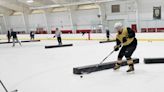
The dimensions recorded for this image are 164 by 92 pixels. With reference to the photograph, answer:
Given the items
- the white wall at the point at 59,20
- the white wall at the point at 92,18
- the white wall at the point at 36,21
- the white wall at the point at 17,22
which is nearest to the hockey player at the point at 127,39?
the white wall at the point at 92,18

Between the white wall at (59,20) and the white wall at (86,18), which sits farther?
the white wall at (59,20)

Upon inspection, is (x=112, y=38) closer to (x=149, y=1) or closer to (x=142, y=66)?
(x=149, y=1)

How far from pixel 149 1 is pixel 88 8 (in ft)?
21.9

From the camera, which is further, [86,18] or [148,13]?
[86,18]

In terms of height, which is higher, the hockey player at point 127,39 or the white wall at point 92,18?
the white wall at point 92,18

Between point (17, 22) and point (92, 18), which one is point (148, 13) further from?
point (17, 22)

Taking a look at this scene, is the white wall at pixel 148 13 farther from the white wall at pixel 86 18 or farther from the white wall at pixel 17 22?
the white wall at pixel 17 22

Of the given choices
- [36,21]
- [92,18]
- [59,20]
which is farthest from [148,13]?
[36,21]

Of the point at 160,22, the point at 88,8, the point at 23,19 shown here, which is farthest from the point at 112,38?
the point at 23,19

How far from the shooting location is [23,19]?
30281 mm

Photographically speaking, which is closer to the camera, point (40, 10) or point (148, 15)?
point (148, 15)

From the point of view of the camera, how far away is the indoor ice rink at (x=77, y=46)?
5.50 meters

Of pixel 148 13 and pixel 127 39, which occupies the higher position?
pixel 148 13

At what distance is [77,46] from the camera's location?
14977 mm
